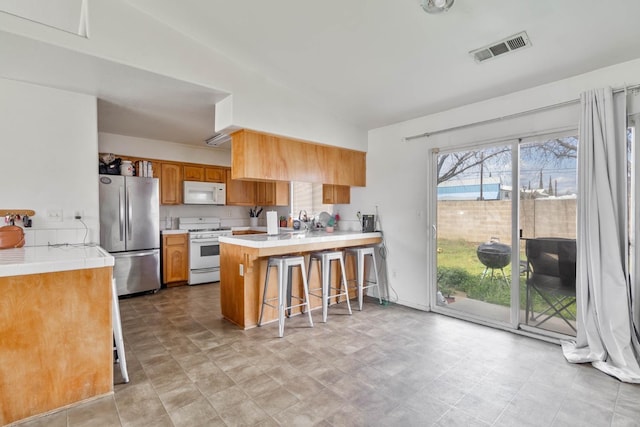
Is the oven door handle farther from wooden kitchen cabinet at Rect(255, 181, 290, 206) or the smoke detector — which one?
the smoke detector

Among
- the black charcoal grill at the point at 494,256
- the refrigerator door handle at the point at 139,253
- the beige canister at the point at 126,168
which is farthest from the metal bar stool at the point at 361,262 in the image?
the beige canister at the point at 126,168

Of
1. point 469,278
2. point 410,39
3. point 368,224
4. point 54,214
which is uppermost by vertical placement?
point 410,39

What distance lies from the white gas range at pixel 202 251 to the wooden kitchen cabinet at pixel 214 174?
32.8 inches

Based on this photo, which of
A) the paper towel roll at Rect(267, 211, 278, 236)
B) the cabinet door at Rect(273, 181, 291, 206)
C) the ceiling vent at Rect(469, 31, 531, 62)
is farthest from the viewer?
the cabinet door at Rect(273, 181, 291, 206)

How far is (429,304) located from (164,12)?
4.21 meters

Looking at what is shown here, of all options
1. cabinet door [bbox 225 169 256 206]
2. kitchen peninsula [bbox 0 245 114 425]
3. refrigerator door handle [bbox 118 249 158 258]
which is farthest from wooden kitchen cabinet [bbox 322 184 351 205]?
kitchen peninsula [bbox 0 245 114 425]

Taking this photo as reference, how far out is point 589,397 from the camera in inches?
84.3

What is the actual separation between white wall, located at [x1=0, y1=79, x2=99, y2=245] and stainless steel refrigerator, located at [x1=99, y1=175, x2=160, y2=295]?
3.76 ft

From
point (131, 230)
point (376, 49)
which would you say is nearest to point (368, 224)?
point (376, 49)

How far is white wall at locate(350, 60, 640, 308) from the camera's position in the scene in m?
3.08

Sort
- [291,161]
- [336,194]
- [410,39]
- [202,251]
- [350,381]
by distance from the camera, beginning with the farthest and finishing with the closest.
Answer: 1. [202,251]
2. [336,194]
3. [291,161]
4. [410,39]
5. [350,381]

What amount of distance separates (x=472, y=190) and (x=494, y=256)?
785mm

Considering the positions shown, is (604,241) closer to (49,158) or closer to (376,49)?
(376,49)

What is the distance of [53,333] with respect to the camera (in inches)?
80.1
